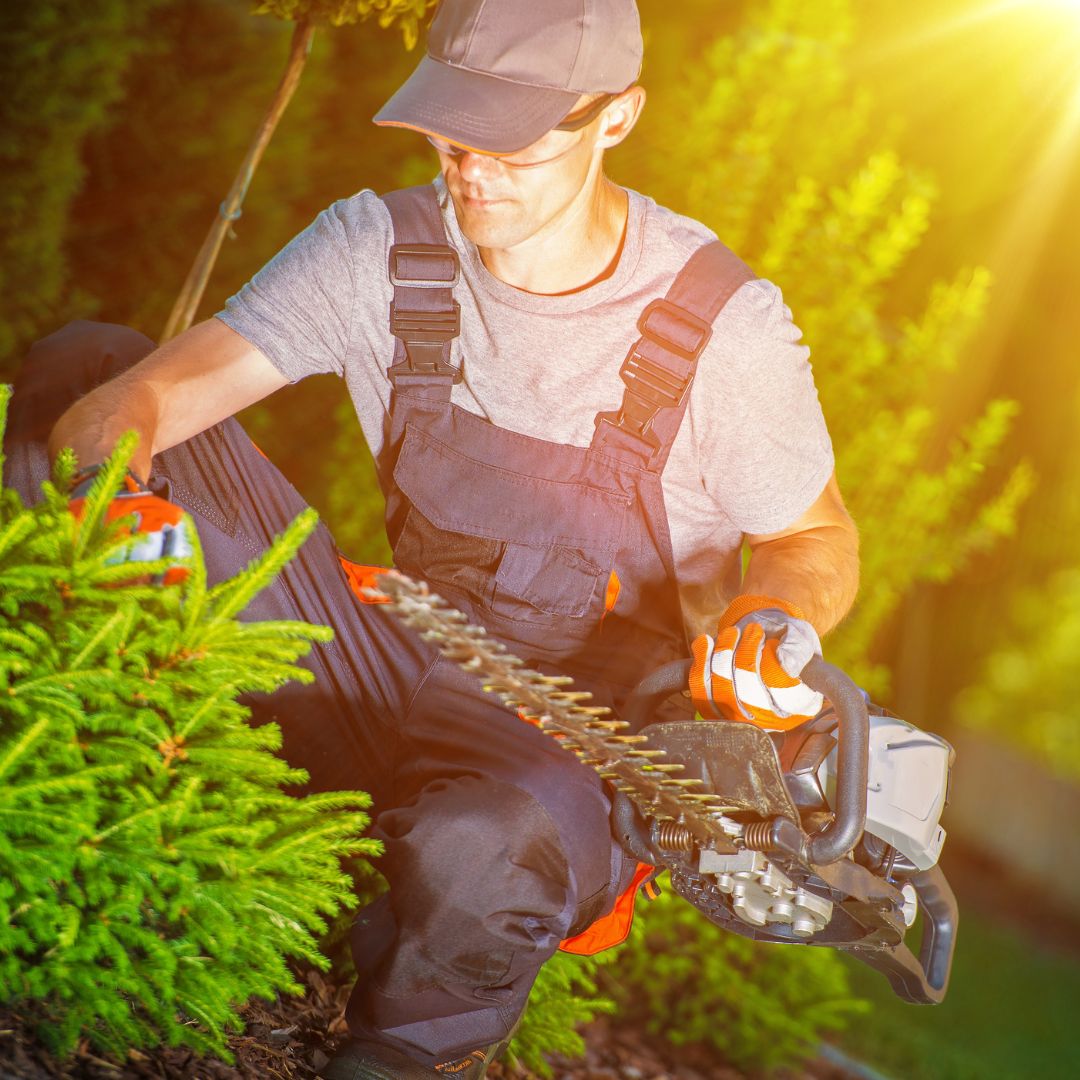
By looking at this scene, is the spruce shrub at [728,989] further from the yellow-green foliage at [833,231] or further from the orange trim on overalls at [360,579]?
the orange trim on overalls at [360,579]

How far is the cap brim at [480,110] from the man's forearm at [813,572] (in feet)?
3.24

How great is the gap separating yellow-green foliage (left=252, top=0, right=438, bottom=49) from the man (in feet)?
1.50

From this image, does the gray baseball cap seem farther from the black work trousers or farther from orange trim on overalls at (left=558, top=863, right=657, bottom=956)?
orange trim on overalls at (left=558, top=863, right=657, bottom=956)

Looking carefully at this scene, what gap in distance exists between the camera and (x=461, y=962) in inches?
80.2

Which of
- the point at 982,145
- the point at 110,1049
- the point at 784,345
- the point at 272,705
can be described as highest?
the point at 982,145

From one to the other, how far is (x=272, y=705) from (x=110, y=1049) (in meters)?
0.79

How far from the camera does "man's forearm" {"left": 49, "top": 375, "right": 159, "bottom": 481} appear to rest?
2.09 meters

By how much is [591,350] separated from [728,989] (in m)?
2.06

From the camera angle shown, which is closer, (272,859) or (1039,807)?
(272,859)

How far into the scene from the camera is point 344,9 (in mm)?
2900

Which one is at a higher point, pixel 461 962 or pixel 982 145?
pixel 982 145

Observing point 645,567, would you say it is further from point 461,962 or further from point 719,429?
point 461,962

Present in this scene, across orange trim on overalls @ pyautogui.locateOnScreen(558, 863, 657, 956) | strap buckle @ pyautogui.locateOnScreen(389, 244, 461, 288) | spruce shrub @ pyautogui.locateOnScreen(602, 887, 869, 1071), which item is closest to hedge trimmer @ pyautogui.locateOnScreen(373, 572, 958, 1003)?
orange trim on overalls @ pyautogui.locateOnScreen(558, 863, 657, 956)

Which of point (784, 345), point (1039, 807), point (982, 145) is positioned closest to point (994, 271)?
point (982, 145)
